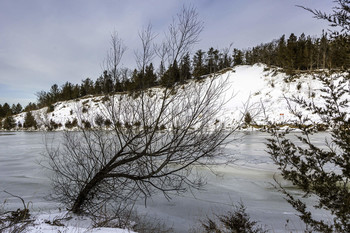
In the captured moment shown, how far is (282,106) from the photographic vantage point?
28672 millimetres

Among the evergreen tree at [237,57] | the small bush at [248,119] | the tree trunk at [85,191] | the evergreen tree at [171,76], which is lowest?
the tree trunk at [85,191]

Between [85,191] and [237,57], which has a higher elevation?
[237,57]

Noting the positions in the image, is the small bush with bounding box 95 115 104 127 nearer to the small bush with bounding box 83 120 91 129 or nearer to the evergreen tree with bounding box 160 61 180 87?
the small bush with bounding box 83 120 91 129

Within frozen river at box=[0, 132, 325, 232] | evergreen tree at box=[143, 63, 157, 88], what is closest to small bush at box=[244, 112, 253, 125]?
frozen river at box=[0, 132, 325, 232]

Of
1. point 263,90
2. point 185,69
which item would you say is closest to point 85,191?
point 185,69

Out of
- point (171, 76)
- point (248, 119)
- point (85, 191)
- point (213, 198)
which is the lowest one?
point (213, 198)

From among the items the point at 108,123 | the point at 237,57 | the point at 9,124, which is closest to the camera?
the point at 108,123

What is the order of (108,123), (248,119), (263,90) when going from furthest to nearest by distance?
(263,90), (108,123), (248,119)

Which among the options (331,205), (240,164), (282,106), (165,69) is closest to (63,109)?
(282,106)

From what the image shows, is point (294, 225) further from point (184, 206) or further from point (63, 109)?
point (63, 109)

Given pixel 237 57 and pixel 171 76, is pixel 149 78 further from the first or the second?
pixel 237 57

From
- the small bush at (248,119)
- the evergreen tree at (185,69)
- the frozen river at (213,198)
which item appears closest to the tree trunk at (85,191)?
the frozen river at (213,198)

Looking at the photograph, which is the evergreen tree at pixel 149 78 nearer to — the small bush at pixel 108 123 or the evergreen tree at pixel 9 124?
the small bush at pixel 108 123

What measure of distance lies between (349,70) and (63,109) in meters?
47.9
